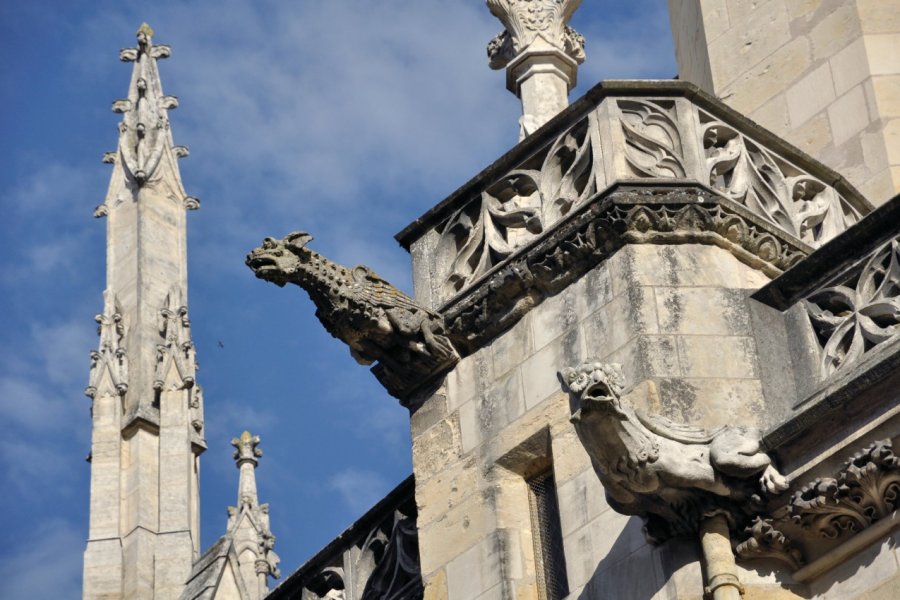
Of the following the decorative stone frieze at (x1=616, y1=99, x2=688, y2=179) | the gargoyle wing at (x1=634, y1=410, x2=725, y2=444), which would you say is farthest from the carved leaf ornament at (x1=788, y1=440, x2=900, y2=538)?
the decorative stone frieze at (x1=616, y1=99, x2=688, y2=179)

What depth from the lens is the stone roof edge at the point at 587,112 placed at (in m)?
11.9

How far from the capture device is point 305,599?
43.7 feet

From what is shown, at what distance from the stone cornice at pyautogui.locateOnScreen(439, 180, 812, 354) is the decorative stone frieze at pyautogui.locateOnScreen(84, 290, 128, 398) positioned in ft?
49.0

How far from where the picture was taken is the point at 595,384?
33.0 ft

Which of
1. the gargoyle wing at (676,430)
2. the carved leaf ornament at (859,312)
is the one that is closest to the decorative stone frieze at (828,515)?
the gargoyle wing at (676,430)

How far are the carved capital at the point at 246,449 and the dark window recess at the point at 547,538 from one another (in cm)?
1379

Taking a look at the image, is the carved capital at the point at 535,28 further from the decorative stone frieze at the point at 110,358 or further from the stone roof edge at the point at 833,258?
the decorative stone frieze at the point at 110,358

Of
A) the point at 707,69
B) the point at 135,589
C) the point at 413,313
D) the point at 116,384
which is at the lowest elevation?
the point at 413,313

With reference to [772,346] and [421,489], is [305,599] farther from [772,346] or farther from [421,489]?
[772,346]

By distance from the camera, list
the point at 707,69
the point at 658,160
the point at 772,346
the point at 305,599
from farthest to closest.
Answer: the point at 707,69 → the point at 305,599 → the point at 658,160 → the point at 772,346

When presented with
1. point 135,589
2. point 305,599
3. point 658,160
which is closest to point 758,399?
point 658,160

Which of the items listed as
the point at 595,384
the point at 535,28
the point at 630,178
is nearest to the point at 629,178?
the point at 630,178

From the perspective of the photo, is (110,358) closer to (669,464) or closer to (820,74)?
(820,74)

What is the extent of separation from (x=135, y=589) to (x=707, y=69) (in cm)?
1092
